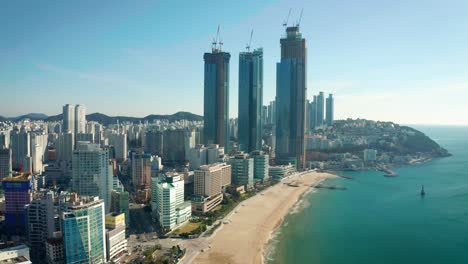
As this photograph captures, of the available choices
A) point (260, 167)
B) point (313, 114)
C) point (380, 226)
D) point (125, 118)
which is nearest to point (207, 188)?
point (260, 167)

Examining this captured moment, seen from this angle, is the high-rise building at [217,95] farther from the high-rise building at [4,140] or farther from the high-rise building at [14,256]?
the high-rise building at [14,256]

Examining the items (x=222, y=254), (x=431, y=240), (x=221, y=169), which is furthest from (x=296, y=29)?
(x=222, y=254)

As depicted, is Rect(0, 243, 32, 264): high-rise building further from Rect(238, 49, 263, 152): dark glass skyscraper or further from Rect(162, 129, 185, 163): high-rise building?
Rect(238, 49, 263, 152): dark glass skyscraper

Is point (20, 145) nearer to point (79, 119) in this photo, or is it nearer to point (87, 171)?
point (79, 119)

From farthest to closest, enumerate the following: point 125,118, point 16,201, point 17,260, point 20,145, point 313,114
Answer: point 125,118
point 313,114
point 20,145
point 16,201
point 17,260

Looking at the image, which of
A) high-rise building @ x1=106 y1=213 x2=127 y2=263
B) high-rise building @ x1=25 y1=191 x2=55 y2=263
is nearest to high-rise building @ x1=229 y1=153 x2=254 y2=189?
high-rise building @ x1=106 y1=213 x2=127 y2=263

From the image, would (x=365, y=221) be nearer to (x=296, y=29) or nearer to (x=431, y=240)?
(x=431, y=240)

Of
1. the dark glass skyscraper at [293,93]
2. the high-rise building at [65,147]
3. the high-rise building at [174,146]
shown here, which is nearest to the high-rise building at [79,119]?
the high-rise building at [65,147]
